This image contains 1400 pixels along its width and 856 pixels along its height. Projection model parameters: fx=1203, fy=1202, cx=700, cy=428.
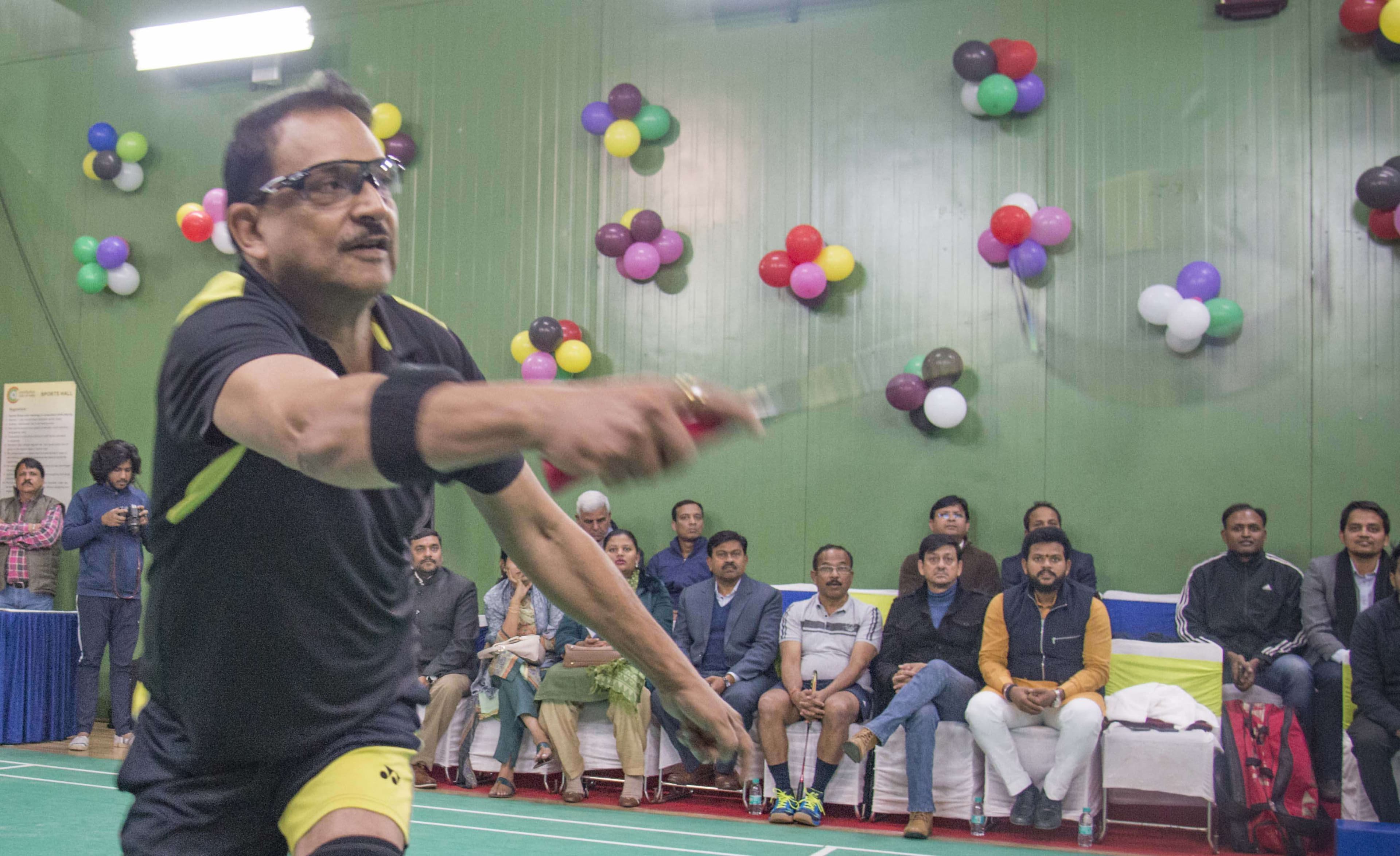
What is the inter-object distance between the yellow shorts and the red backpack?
598cm

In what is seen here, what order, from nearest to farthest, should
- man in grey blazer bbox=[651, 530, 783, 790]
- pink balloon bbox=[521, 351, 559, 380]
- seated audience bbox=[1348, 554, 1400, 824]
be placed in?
seated audience bbox=[1348, 554, 1400, 824]
man in grey blazer bbox=[651, 530, 783, 790]
pink balloon bbox=[521, 351, 559, 380]

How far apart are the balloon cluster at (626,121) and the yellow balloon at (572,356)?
1.60m

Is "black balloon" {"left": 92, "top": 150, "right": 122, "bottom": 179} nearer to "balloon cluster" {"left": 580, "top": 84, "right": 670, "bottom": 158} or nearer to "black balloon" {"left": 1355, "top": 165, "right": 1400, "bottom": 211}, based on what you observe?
"balloon cluster" {"left": 580, "top": 84, "right": 670, "bottom": 158}

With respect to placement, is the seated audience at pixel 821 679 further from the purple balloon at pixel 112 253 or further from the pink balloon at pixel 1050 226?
the purple balloon at pixel 112 253

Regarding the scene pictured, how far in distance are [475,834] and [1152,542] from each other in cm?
501

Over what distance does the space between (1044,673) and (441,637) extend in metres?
4.10

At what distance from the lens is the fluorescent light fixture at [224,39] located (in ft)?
35.4

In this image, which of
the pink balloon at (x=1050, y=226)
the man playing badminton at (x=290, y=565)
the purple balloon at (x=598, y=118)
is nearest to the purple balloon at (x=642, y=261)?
the purple balloon at (x=598, y=118)

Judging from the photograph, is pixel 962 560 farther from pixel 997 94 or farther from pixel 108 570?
pixel 108 570

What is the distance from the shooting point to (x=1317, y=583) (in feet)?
23.8

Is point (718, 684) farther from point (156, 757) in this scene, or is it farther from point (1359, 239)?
point (156, 757)

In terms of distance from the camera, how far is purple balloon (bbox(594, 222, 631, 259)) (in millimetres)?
9680

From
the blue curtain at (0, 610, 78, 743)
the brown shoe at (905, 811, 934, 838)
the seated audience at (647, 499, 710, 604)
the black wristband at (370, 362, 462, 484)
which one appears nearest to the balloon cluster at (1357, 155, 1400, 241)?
the brown shoe at (905, 811, 934, 838)

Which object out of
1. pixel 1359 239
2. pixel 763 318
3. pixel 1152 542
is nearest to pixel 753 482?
pixel 763 318
